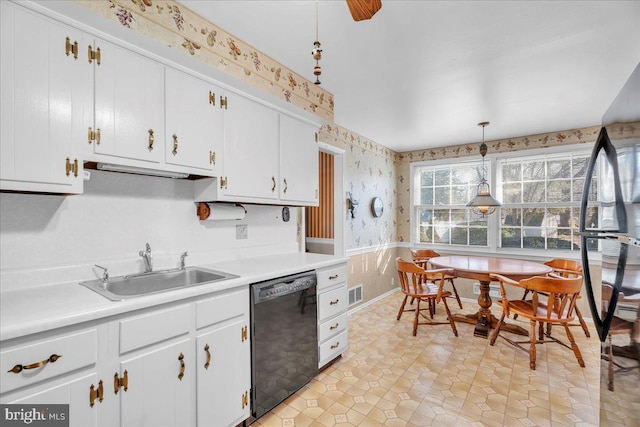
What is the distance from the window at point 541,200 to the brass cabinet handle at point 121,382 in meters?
4.64

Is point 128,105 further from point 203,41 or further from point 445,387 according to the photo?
point 445,387

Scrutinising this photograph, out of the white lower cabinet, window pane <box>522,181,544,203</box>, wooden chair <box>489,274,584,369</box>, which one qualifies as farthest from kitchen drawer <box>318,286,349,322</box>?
window pane <box>522,181,544,203</box>

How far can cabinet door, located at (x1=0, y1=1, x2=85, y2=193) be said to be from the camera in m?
1.23

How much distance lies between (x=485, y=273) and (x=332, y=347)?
1766 millimetres

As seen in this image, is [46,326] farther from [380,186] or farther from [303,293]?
[380,186]

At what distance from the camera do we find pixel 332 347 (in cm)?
253

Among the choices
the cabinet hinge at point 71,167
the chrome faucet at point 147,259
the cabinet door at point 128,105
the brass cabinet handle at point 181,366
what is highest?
→ the cabinet door at point 128,105

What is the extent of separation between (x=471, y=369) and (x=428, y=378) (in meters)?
0.44

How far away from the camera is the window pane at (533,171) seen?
14.2ft

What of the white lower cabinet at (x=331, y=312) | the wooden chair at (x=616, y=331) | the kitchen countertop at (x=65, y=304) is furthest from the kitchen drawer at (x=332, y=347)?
the wooden chair at (x=616, y=331)

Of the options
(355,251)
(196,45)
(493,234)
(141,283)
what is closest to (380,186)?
(355,251)

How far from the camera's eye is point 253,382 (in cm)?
183

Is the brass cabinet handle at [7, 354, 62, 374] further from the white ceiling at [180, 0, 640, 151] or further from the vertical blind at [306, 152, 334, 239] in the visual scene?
the vertical blind at [306, 152, 334, 239]

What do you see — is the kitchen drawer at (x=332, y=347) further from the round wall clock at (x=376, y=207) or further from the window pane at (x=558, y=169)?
the window pane at (x=558, y=169)
